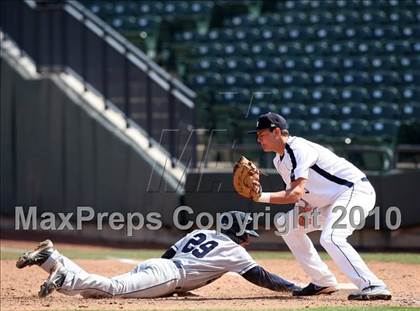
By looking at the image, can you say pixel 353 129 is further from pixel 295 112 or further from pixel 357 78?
pixel 357 78

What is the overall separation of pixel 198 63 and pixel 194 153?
645 cm

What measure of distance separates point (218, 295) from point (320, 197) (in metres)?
1.49

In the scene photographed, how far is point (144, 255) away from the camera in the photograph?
12117mm

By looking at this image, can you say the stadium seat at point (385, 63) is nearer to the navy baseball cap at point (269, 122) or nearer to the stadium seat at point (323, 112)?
the stadium seat at point (323, 112)

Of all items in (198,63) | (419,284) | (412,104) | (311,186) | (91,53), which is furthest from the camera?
(198,63)

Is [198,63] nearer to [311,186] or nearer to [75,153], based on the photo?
[75,153]

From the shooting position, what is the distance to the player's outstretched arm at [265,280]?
739 cm

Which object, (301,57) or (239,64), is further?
(239,64)

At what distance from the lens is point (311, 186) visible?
743cm

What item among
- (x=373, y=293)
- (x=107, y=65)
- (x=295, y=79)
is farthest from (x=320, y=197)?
(x=295, y=79)

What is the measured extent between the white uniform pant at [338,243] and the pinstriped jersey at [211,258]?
526 mm

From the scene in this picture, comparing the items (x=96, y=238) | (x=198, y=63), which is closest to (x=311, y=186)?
(x=96, y=238)

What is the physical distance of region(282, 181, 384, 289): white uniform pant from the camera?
7133 mm

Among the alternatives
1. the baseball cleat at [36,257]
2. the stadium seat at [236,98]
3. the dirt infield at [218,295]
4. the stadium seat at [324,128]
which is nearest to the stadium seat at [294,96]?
the stadium seat at [236,98]
